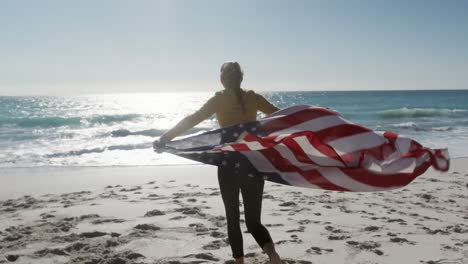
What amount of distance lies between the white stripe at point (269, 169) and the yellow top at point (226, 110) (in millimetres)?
322

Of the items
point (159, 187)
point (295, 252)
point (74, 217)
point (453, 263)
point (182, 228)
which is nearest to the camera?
point (453, 263)

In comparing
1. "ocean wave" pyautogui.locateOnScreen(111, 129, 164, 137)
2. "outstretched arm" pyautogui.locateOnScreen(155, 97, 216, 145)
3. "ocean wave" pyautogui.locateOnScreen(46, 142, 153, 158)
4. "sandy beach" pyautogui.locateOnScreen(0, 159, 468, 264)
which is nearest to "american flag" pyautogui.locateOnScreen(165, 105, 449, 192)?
"outstretched arm" pyautogui.locateOnScreen(155, 97, 216, 145)

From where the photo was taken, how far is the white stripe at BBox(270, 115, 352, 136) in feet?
12.4

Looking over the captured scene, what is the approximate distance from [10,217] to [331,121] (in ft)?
16.7

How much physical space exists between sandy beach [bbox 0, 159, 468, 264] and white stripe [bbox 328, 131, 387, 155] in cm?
139

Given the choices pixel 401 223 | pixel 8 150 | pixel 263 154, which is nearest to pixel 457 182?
pixel 401 223

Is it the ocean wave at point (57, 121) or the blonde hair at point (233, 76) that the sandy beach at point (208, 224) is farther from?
the ocean wave at point (57, 121)

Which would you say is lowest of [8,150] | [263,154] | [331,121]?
[8,150]

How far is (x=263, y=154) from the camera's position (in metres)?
3.68

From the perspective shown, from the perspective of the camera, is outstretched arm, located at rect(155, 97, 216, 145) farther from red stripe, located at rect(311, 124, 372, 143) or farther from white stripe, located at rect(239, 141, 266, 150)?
red stripe, located at rect(311, 124, 372, 143)

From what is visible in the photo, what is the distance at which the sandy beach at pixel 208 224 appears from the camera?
4641 millimetres

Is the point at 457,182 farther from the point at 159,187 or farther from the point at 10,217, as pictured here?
the point at 10,217

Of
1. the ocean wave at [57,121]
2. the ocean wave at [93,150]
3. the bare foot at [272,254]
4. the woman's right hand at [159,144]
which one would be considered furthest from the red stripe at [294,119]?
the ocean wave at [57,121]

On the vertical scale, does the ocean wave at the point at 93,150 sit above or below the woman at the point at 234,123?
below
